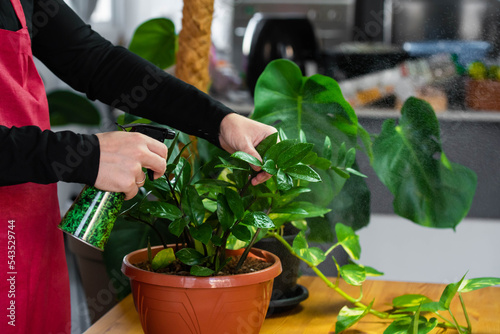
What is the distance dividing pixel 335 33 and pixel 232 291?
533 cm

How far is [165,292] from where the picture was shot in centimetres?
85

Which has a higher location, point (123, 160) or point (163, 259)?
point (123, 160)

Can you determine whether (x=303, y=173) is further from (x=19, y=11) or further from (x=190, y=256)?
(x=19, y=11)

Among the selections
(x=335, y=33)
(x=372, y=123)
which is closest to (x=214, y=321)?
(x=372, y=123)

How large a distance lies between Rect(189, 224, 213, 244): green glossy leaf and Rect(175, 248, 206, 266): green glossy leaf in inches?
1.3

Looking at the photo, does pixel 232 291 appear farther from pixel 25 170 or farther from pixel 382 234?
pixel 382 234

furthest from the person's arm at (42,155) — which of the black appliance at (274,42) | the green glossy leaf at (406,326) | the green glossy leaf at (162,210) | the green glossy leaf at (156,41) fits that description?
the black appliance at (274,42)

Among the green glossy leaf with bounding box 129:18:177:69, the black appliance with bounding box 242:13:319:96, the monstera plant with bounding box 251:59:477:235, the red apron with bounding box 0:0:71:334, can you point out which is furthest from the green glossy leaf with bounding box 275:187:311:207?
the black appliance with bounding box 242:13:319:96

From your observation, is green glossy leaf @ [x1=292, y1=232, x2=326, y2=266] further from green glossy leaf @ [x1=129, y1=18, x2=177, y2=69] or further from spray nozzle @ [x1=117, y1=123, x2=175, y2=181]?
green glossy leaf @ [x1=129, y1=18, x2=177, y2=69]

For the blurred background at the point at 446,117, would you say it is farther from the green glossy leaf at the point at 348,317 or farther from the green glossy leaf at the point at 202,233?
the green glossy leaf at the point at 202,233

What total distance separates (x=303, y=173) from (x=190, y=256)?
20 centimetres

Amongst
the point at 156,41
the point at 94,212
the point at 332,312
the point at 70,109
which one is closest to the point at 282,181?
the point at 94,212

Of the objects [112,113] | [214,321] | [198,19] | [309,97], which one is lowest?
[112,113]

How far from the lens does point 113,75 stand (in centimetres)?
105
